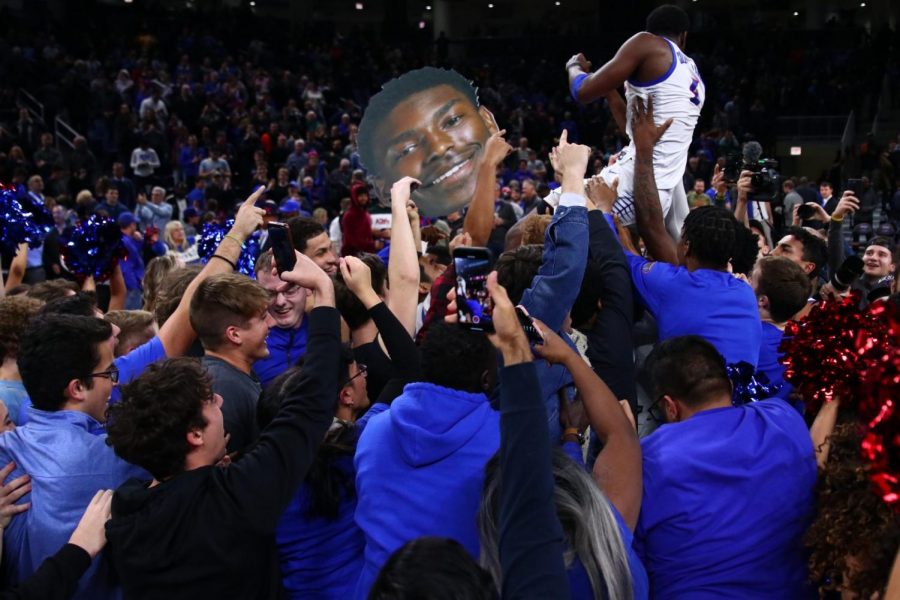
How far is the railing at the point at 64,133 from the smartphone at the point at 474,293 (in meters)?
17.9

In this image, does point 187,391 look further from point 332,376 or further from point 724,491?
point 724,491

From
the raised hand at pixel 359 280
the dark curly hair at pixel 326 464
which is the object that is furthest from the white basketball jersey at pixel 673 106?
the dark curly hair at pixel 326 464

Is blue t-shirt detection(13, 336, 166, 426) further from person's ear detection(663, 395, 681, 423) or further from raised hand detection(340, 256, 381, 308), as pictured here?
person's ear detection(663, 395, 681, 423)

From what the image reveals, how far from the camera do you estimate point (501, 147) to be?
3.79 metres

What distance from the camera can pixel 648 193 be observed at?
3670 mm

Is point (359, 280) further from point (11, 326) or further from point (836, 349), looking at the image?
point (836, 349)

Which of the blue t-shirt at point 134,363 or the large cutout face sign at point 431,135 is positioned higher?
the large cutout face sign at point 431,135

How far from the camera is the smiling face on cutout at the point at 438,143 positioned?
402 cm

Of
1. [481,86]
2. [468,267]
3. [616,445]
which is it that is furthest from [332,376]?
[481,86]

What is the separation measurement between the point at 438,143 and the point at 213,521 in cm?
220

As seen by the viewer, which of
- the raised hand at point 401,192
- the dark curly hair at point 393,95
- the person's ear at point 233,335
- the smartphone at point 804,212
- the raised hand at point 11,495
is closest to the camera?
the raised hand at point 11,495

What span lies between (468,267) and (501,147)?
172 cm

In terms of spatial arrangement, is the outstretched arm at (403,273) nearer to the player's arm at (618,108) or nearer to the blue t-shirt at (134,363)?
the blue t-shirt at (134,363)

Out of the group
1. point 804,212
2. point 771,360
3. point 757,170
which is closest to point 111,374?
point 771,360
